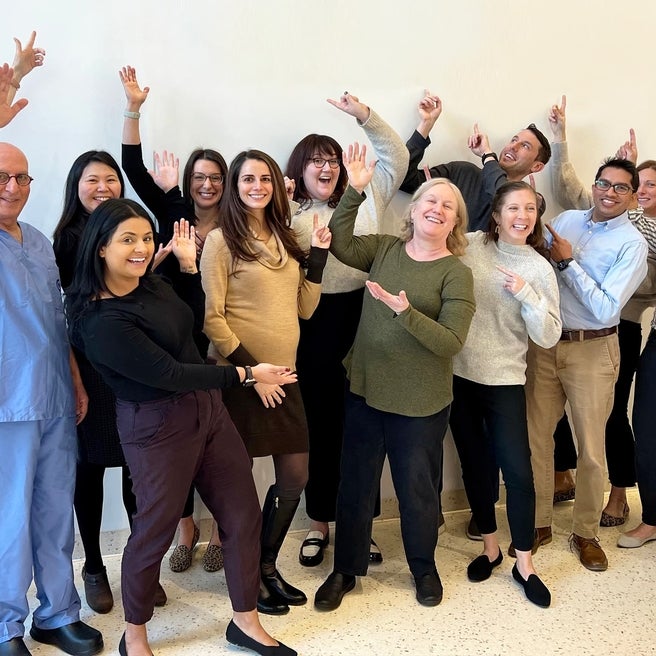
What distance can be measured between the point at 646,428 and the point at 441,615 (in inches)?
49.7

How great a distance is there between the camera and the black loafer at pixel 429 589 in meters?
2.43

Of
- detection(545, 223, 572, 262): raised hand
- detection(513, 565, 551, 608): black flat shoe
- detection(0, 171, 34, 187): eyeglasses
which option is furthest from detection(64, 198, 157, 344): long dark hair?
detection(513, 565, 551, 608): black flat shoe

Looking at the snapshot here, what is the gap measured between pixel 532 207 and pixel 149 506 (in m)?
1.68

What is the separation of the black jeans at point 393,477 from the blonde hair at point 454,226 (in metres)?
0.61

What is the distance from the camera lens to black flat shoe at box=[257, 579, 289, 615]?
2357 mm

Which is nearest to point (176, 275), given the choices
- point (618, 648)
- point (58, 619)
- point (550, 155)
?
point (58, 619)

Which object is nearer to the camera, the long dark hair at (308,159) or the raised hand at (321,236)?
the raised hand at (321,236)

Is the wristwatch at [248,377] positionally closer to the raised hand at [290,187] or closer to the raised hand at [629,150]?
the raised hand at [290,187]

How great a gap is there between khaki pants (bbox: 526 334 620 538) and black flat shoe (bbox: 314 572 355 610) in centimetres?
94

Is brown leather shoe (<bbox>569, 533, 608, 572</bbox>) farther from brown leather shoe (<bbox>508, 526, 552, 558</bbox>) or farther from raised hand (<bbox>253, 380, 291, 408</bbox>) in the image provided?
raised hand (<bbox>253, 380, 291, 408</bbox>)

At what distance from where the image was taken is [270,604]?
236 centimetres

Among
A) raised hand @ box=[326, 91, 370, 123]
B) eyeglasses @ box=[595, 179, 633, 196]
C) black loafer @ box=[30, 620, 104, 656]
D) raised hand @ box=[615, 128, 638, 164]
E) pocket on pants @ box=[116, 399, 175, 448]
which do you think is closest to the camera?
pocket on pants @ box=[116, 399, 175, 448]

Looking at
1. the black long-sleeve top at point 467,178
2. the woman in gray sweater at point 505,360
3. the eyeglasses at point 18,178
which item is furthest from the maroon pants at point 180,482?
the black long-sleeve top at point 467,178

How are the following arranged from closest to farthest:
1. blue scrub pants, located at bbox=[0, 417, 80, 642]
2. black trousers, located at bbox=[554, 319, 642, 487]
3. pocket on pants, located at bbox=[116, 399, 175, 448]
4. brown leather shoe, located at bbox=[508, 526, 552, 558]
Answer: pocket on pants, located at bbox=[116, 399, 175, 448]
blue scrub pants, located at bbox=[0, 417, 80, 642]
brown leather shoe, located at bbox=[508, 526, 552, 558]
black trousers, located at bbox=[554, 319, 642, 487]
